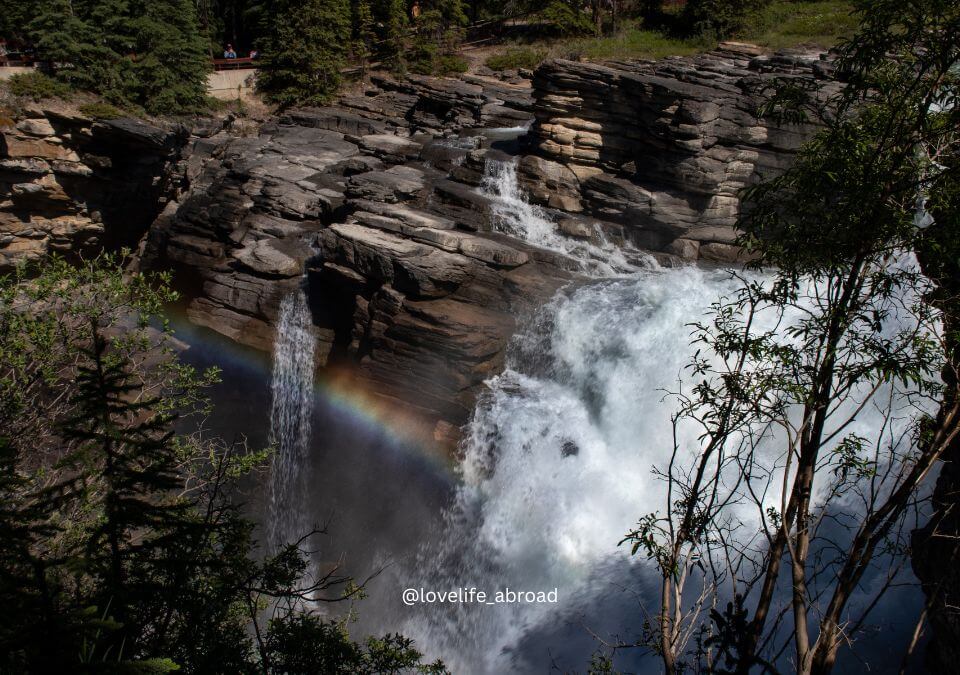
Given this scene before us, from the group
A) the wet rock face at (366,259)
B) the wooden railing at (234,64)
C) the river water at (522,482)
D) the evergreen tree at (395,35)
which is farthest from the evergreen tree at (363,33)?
the river water at (522,482)

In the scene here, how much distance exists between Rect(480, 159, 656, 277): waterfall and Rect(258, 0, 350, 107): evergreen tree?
624 inches

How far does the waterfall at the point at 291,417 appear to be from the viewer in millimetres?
15500

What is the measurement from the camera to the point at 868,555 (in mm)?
4727

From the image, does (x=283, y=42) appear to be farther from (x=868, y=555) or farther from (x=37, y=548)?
(x=868, y=555)

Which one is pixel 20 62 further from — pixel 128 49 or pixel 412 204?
pixel 412 204

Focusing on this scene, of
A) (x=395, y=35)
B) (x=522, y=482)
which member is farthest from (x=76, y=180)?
(x=522, y=482)

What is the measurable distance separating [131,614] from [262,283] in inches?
547

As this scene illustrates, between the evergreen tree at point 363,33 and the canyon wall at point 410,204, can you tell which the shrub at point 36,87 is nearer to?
the canyon wall at point 410,204

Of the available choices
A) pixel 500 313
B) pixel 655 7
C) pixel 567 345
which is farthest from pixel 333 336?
pixel 655 7

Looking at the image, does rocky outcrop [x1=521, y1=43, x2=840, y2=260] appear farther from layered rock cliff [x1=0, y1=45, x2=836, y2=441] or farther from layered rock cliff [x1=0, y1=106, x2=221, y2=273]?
layered rock cliff [x1=0, y1=106, x2=221, y2=273]

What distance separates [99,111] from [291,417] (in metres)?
14.0

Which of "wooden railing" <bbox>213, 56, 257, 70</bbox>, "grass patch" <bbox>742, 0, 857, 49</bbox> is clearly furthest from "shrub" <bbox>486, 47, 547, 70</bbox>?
"wooden railing" <bbox>213, 56, 257, 70</bbox>

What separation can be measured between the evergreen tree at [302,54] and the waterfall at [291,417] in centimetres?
1782

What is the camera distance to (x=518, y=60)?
1326 inches
